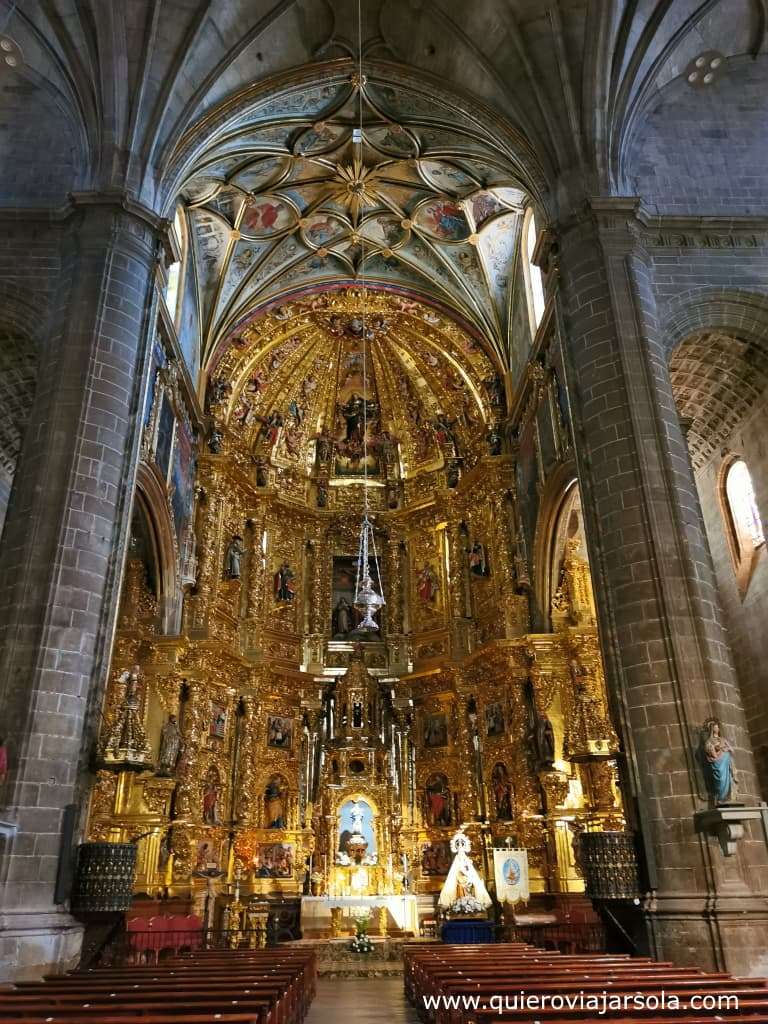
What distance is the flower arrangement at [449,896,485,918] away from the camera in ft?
48.1

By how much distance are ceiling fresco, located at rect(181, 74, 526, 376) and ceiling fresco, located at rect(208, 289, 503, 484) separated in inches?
33.1

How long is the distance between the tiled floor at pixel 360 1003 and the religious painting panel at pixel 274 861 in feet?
18.5

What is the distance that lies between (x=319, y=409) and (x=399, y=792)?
448 inches

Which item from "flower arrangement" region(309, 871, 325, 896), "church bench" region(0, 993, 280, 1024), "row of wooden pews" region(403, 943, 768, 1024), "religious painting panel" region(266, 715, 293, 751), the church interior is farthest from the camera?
"religious painting panel" region(266, 715, 293, 751)

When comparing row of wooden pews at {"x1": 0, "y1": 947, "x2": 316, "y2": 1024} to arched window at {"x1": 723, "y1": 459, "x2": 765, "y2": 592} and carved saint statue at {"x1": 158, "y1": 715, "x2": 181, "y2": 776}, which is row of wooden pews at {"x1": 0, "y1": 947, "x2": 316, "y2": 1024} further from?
arched window at {"x1": 723, "y1": 459, "x2": 765, "y2": 592}

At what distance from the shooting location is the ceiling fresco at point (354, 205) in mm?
17328

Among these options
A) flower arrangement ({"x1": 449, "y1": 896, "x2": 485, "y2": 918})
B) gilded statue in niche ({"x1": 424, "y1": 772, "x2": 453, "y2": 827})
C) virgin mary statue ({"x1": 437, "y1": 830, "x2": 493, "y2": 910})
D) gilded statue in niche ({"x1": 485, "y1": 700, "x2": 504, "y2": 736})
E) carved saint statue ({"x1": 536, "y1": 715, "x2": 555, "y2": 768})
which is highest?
gilded statue in niche ({"x1": 485, "y1": 700, "x2": 504, "y2": 736})

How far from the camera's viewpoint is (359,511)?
23.8 m

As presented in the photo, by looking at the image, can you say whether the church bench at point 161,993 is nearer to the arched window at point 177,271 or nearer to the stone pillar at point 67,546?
the stone pillar at point 67,546

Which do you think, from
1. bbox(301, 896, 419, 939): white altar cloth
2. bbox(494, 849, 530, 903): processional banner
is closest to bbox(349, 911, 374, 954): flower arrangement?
bbox(301, 896, 419, 939): white altar cloth

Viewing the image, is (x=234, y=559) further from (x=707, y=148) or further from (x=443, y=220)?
(x=707, y=148)

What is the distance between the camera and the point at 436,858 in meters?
19.2

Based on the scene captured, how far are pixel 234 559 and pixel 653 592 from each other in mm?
12565

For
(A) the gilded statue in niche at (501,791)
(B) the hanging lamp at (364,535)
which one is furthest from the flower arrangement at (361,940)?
(B) the hanging lamp at (364,535)
